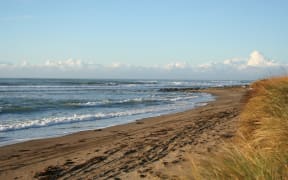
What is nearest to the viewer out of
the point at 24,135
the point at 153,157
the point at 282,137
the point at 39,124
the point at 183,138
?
the point at 282,137

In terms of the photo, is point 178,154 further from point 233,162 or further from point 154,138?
point 233,162

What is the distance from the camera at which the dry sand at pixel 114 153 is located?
286 inches

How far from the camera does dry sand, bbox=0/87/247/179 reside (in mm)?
7273

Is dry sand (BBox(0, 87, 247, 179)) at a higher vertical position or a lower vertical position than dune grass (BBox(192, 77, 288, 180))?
lower

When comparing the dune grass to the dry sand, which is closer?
the dune grass

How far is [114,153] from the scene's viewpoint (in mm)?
9047

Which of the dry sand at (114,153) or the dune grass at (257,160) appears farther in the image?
the dry sand at (114,153)

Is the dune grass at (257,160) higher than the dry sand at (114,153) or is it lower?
higher

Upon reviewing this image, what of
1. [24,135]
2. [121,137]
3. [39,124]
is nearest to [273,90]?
[121,137]

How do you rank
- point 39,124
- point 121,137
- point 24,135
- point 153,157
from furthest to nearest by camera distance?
point 39,124 < point 24,135 < point 121,137 < point 153,157

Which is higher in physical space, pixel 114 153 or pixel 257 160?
pixel 257 160

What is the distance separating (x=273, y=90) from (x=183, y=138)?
403cm

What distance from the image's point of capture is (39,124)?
50.1 ft

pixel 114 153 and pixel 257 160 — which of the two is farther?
pixel 114 153
